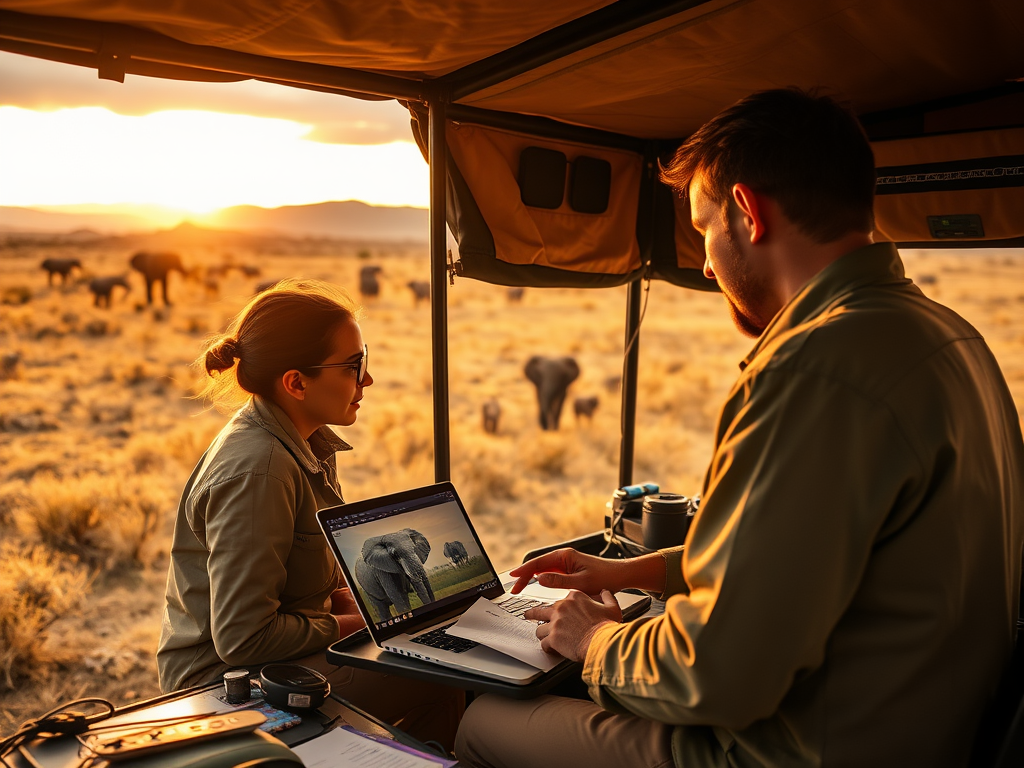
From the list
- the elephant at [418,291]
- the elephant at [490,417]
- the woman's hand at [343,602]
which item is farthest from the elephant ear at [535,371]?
the woman's hand at [343,602]

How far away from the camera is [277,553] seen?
215 cm

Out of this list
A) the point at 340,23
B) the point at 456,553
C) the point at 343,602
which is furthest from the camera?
the point at 343,602

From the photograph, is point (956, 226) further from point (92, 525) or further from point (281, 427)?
point (92, 525)

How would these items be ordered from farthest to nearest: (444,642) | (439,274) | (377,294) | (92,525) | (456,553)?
(377,294) < (92,525) < (439,274) < (456,553) < (444,642)

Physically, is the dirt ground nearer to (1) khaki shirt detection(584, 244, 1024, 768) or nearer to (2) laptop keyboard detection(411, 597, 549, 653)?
(2) laptop keyboard detection(411, 597, 549, 653)

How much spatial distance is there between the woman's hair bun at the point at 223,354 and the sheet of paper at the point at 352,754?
117 cm

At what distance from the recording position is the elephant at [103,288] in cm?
2009

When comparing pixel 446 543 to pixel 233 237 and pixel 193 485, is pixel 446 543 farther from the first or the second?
pixel 233 237

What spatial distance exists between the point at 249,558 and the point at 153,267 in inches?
863

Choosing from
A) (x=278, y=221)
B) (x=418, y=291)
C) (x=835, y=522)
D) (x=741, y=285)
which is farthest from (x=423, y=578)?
(x=278, y=221)

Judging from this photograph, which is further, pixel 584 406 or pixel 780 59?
pixel 584 406

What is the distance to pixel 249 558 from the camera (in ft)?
6.82

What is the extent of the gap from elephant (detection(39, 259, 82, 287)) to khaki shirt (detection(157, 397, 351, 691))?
21.8 meters

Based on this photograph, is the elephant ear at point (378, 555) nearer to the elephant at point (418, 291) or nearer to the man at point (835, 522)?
the man at point (835, 522)
